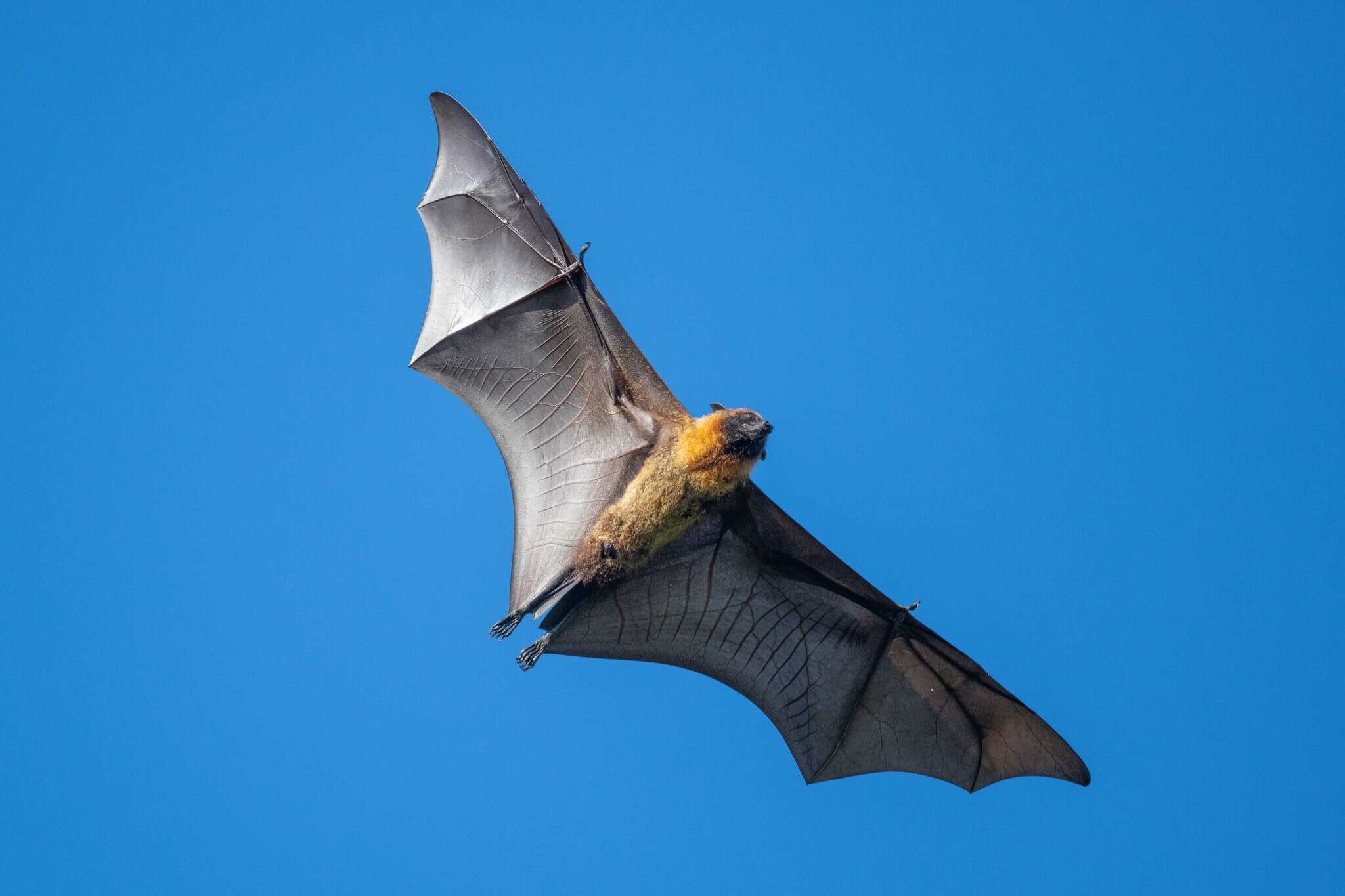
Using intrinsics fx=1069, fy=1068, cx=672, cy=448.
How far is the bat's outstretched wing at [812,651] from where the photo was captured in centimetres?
745

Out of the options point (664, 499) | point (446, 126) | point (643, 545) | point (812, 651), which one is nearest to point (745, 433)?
point (664, 499)

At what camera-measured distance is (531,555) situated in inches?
294

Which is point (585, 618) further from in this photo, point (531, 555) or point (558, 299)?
point (558, 299)

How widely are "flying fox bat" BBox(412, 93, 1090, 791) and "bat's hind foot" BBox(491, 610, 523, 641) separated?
1 centimetres

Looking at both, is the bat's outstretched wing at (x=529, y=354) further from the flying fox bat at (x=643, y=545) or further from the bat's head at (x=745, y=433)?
the bat's head at (x=745, y=433)

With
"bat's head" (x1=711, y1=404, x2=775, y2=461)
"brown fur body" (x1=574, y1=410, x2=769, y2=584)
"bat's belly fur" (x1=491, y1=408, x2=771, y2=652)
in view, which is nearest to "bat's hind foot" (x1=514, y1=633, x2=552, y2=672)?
"bat's belly fur" (x1=491, y1=408, x2=771, y2=652)

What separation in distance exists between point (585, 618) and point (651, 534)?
0.78 metres

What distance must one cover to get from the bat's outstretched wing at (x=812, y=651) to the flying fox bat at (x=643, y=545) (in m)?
0.01

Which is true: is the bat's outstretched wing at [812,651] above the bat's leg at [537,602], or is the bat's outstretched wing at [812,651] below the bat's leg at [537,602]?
above

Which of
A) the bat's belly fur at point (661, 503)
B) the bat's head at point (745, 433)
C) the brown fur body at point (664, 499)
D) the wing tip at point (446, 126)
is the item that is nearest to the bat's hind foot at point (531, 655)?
the bat's belly fur at point (661, 503)

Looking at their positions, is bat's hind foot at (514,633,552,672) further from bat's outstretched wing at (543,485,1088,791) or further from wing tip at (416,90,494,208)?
wing tip at (416,90,494,208)

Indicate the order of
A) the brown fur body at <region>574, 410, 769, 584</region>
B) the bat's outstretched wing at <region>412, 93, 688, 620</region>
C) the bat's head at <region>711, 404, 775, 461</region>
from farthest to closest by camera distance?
the bat's outstretched wing at <region>412, 93, 688, 620</region> < the brown fur body at <region>574, 410, 769, 584</region> < the bat's head at <region>711, 404, 775, 461</region>

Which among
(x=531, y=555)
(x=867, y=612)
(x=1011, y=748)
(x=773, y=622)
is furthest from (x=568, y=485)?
(x=1011, y=748)

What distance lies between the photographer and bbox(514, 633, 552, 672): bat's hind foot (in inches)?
282
